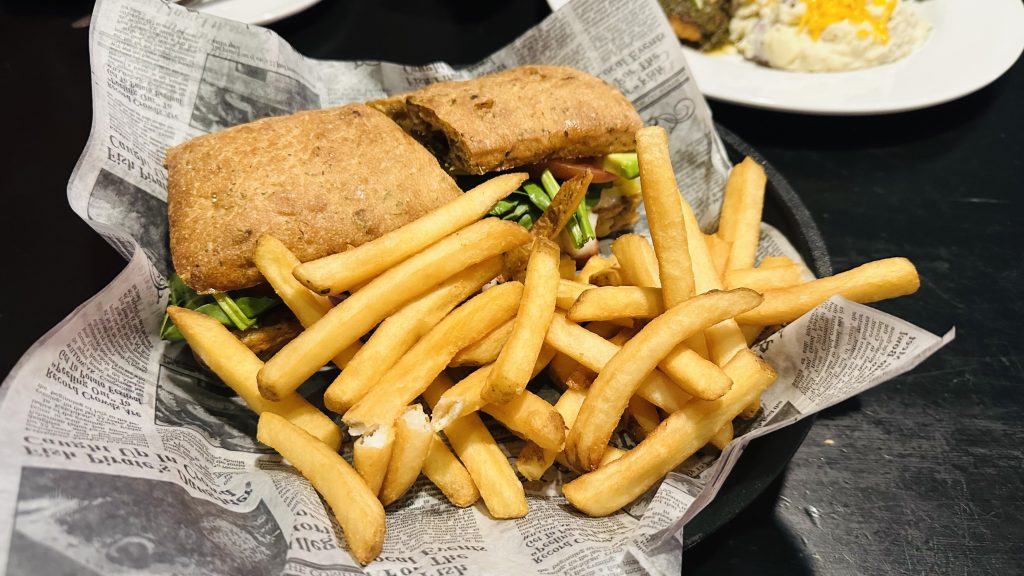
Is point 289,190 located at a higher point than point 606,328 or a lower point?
higher

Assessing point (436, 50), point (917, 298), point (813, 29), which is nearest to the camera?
point (917, 298)

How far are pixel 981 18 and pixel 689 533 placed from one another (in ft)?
10.7

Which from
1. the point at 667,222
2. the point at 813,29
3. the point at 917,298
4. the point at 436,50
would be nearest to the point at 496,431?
the point at 667,222

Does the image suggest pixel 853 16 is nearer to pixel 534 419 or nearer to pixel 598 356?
pixel 598 356

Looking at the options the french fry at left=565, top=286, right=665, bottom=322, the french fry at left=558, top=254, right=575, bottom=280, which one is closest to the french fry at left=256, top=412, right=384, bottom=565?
the french fry at left=565, top=286, right=665, bottom=322

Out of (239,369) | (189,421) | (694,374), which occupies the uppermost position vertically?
(239,369)

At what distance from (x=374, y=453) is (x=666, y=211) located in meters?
0.93

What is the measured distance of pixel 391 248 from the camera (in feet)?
5.81

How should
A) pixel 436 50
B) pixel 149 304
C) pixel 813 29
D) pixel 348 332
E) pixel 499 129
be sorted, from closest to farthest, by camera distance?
pixel 348 332, pixel 149 304, pixel 499 129, pixel 813 29, pixel 436 50

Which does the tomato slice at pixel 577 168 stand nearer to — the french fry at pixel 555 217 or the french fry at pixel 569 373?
the french fry at pixel 555 217

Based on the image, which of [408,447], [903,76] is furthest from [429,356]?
[903,76]

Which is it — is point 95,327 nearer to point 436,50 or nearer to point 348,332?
point 348,332

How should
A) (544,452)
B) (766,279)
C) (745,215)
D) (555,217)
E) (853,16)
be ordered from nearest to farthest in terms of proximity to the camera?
(544,452), (766,279), (555,217), (745,215), (853,16)

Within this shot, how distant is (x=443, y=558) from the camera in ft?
5.03
